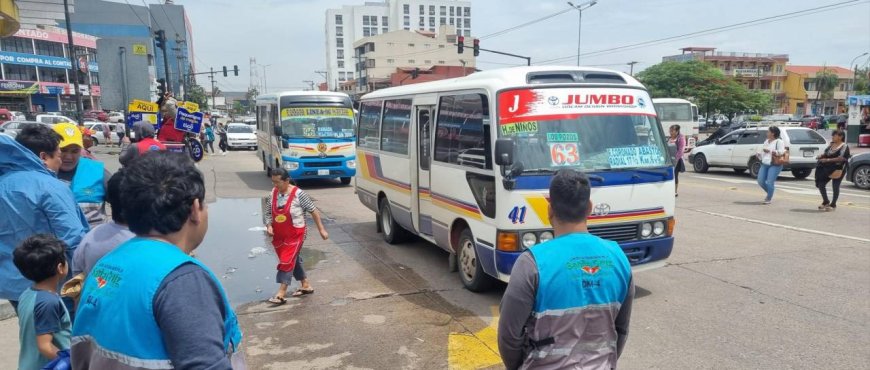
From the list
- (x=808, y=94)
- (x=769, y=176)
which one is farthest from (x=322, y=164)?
(x=808, y=94)

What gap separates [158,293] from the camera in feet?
5.04

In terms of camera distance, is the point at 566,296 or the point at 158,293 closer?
the point at 158,293

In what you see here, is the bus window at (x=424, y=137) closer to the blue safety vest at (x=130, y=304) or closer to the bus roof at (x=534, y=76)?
the bus roof at (x=534, y=76)

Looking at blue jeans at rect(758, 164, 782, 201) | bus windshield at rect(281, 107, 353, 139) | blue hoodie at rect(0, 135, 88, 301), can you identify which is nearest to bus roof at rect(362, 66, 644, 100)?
blue hoodie at rect(0, 135, 88, 301)

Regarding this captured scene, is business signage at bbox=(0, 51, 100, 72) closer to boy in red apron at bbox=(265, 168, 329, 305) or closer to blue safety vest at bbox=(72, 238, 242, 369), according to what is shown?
boy in red apron at bbox=(265, 168, 329, 305)

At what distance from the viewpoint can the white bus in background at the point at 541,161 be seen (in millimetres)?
5395

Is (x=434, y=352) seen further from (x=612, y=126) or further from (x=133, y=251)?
(x=133, y=251)

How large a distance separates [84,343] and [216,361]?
540 mm

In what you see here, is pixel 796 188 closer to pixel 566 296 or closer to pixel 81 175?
pixel 566 296

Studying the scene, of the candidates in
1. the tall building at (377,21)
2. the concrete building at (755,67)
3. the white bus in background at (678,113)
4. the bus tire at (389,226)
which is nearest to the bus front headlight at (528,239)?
the bus tire at (389,226)

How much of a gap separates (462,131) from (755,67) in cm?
9525

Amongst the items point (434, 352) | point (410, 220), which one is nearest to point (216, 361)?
point (434, 352)

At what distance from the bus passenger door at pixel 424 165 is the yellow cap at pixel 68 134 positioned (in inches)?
154

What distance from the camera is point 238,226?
10219mm
